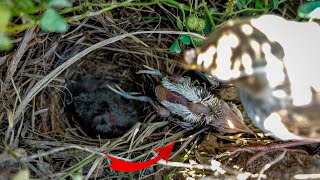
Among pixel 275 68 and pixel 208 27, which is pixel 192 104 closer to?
pixel 208 27

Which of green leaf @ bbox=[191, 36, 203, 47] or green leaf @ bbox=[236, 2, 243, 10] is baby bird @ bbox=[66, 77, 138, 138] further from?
green leaf @ bbox=[236, 2, 243, 10]

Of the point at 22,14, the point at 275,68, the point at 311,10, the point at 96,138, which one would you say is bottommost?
the point at 96,138

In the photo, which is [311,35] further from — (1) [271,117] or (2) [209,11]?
(2) [209,11]

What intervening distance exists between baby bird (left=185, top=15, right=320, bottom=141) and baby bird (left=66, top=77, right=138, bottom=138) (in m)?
0.75

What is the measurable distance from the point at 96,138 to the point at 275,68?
969 mm

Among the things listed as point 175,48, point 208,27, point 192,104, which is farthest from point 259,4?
point 192,104

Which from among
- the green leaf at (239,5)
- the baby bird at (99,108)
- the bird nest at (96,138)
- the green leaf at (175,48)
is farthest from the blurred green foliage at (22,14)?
the baby bird at (99,108)

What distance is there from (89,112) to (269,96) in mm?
997

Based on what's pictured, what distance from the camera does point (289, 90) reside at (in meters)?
1.04

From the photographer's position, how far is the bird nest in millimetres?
1348

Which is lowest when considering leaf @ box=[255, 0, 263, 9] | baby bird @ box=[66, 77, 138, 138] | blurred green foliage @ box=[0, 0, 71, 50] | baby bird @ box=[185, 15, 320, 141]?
baby bird @ box=[66, 77, 138, 138]

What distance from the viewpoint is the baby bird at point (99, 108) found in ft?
5.92

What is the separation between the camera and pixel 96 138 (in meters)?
1.77

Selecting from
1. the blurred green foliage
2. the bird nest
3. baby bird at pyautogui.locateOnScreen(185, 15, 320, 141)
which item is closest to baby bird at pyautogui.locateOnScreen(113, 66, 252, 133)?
the bird nest
